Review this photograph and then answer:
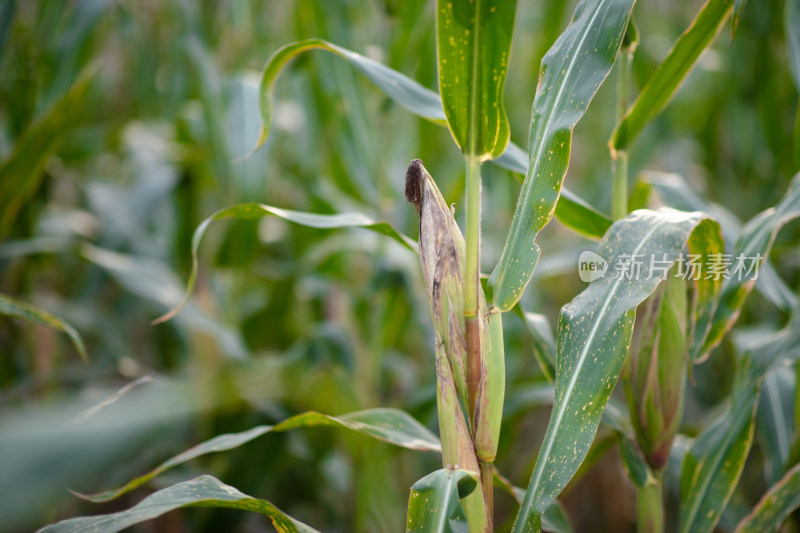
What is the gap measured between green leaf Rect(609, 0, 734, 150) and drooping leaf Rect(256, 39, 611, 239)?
7cm

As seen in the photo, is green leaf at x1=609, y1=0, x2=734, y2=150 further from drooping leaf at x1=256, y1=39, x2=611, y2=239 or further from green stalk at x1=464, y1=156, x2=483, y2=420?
green stalk at x1=464, y1=156, x2=483, y2=420

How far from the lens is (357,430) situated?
0.49 metres

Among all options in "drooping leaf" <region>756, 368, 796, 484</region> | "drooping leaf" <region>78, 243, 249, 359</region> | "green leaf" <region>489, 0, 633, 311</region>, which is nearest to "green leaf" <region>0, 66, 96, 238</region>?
"drooping leaf" <region>78, 243, 249, 359</region>

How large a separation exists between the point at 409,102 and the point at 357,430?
29cm

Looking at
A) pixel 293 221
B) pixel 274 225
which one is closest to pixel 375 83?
pixel 293 221

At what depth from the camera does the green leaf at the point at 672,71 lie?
1.49 ft

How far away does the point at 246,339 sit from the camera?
116cm

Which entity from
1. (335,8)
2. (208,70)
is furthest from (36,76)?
(335,8)

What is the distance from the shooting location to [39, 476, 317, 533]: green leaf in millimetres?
406

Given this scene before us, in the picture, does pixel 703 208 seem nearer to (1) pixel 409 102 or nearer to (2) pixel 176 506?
(1) pixel 409 102

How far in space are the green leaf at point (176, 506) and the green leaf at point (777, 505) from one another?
0.43 m

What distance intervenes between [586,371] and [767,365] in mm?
243

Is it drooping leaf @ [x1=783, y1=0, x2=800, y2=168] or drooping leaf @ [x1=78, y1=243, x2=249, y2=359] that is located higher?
drooping leaf @ [x1=783, y1=0, x2=800, y2=168]

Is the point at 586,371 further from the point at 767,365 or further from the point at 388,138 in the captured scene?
the point at 388,138
